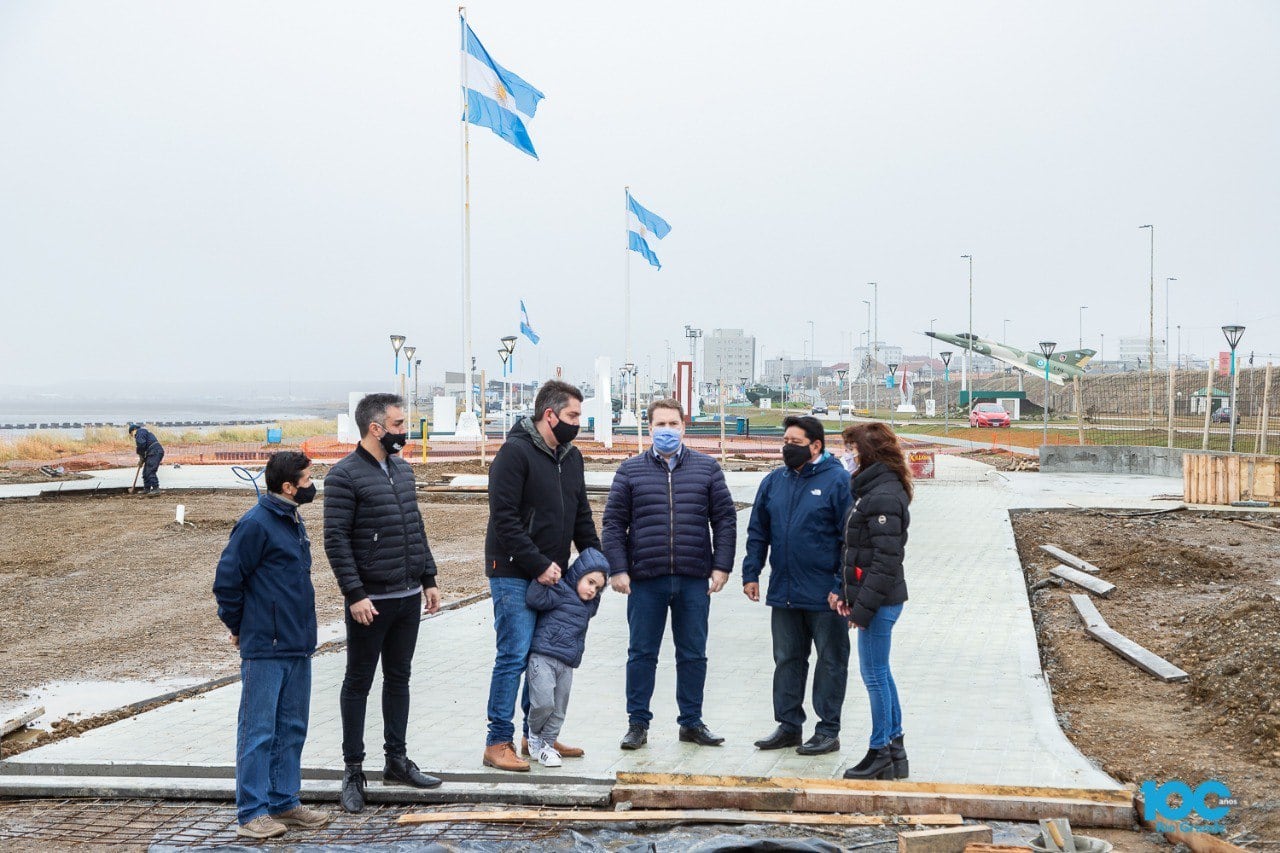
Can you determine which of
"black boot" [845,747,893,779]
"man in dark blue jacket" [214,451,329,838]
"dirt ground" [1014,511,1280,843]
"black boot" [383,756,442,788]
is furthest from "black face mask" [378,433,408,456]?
"dirt ground" [1014,511,1280,843]

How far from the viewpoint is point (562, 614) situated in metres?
5.90

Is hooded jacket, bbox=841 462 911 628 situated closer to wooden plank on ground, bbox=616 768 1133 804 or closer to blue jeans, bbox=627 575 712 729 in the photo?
wooden plank on ground, bbox=616 768 1133 804

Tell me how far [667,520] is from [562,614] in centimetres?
78

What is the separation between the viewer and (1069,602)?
11539mm

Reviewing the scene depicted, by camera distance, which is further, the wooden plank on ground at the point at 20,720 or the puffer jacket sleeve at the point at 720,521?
the wooden plank on ground at the point at 20,720

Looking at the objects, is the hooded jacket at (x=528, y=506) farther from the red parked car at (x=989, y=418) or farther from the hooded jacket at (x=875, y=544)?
the red parked car at (x=989, y=418)

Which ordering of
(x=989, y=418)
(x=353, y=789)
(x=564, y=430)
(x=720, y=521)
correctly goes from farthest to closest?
(x=989, y=418), (x=720, y=521), (x=564, y=430), (x=353, y=789)

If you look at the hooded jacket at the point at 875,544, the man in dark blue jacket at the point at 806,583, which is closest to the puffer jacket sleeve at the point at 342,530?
the man in dark blue jacket at the point at 806,583

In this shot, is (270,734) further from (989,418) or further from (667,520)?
(989,418)

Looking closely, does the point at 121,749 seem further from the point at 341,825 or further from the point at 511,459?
the point at 511,459

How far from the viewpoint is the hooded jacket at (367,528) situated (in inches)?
215

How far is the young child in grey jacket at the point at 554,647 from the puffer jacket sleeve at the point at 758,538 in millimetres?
877

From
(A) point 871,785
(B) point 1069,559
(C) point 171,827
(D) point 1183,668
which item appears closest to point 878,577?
(A) point 871,785

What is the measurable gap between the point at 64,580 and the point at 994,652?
10559mm
